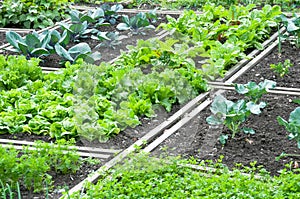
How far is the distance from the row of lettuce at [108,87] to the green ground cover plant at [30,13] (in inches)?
91.7

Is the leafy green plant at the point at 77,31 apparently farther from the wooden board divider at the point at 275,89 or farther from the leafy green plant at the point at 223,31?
the wooden board divider at the point at 275,89

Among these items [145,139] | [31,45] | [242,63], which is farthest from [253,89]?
[31,45]

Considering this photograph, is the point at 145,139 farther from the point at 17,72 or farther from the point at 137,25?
the point at 137,25

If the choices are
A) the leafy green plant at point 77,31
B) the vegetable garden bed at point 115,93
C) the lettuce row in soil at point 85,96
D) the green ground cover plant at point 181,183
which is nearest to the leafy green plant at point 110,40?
the vegetable garden bed at point 115,93

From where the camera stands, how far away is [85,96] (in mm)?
5672

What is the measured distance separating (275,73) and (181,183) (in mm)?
2577

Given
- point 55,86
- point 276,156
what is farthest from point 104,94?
point 276,156

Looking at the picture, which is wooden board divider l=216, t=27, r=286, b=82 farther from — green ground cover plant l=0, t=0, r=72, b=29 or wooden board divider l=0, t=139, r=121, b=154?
green ground cover plant l=0, t=0, r=72, b=29

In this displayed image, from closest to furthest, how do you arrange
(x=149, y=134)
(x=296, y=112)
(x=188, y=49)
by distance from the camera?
(x=296, y=112) < (x=149, y=134) < (x=188, y=49)

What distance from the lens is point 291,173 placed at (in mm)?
4375

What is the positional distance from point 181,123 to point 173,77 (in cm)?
50

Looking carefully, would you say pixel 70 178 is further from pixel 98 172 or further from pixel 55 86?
pixel 55 86

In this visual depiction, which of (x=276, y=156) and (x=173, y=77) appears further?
(x=173, y=77)

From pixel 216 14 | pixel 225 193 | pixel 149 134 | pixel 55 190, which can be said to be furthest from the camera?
pixel 216 14
